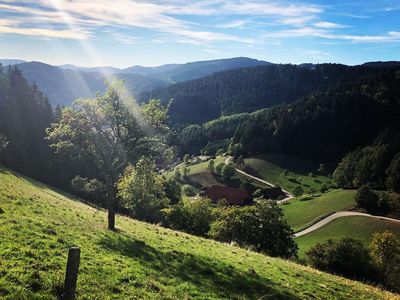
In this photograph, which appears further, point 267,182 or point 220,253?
point 267,182

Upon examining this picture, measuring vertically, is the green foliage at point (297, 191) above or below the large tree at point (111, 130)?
below

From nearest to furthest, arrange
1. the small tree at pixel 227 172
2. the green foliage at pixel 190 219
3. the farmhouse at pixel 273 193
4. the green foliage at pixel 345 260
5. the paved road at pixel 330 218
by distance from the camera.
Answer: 1. the green foliage at pixel 345 260
2. the green foliage at pixel 190 219
3. the paved road at pixel 330 218
4. the farmhouse at pixel 273 193
5. the small tree at pixel 227 172

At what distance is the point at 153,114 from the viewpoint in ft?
102

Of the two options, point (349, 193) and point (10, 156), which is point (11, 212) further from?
point (349, 193)

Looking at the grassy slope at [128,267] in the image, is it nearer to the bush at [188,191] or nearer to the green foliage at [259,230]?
the green foliage at [259,230]

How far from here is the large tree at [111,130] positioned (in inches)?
1181

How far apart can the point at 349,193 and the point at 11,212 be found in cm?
12332

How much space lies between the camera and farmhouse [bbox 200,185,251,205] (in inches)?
5610

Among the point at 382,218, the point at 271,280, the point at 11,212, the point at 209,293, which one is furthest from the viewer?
the point at 382,218

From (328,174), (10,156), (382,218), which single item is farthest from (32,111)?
(328,174)

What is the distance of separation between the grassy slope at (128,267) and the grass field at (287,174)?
137 m

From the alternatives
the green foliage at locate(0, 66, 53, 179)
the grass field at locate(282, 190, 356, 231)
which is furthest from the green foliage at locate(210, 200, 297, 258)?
the green foliage at locate(0, 66, 53, 179)

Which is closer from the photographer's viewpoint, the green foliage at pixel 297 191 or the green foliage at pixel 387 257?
the green foliage at pixel 387 257

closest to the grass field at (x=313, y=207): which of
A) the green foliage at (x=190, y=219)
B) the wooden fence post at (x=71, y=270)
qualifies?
the green foliage at (x=190, y=219)
